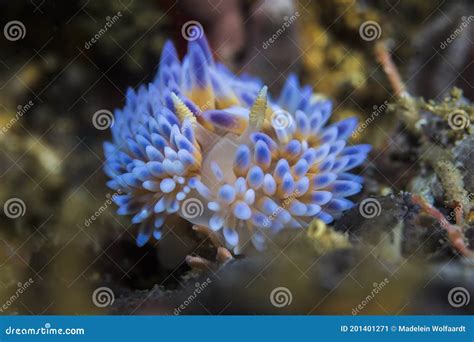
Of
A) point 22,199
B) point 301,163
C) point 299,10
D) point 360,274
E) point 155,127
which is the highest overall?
point 299,10

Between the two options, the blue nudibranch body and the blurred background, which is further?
the blurred background

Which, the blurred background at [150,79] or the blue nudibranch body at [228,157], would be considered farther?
the blurred background at [150,79]

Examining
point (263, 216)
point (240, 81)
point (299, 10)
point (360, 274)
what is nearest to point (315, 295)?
point (360, 274)

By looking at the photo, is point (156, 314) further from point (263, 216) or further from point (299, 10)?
point (299, 10)
